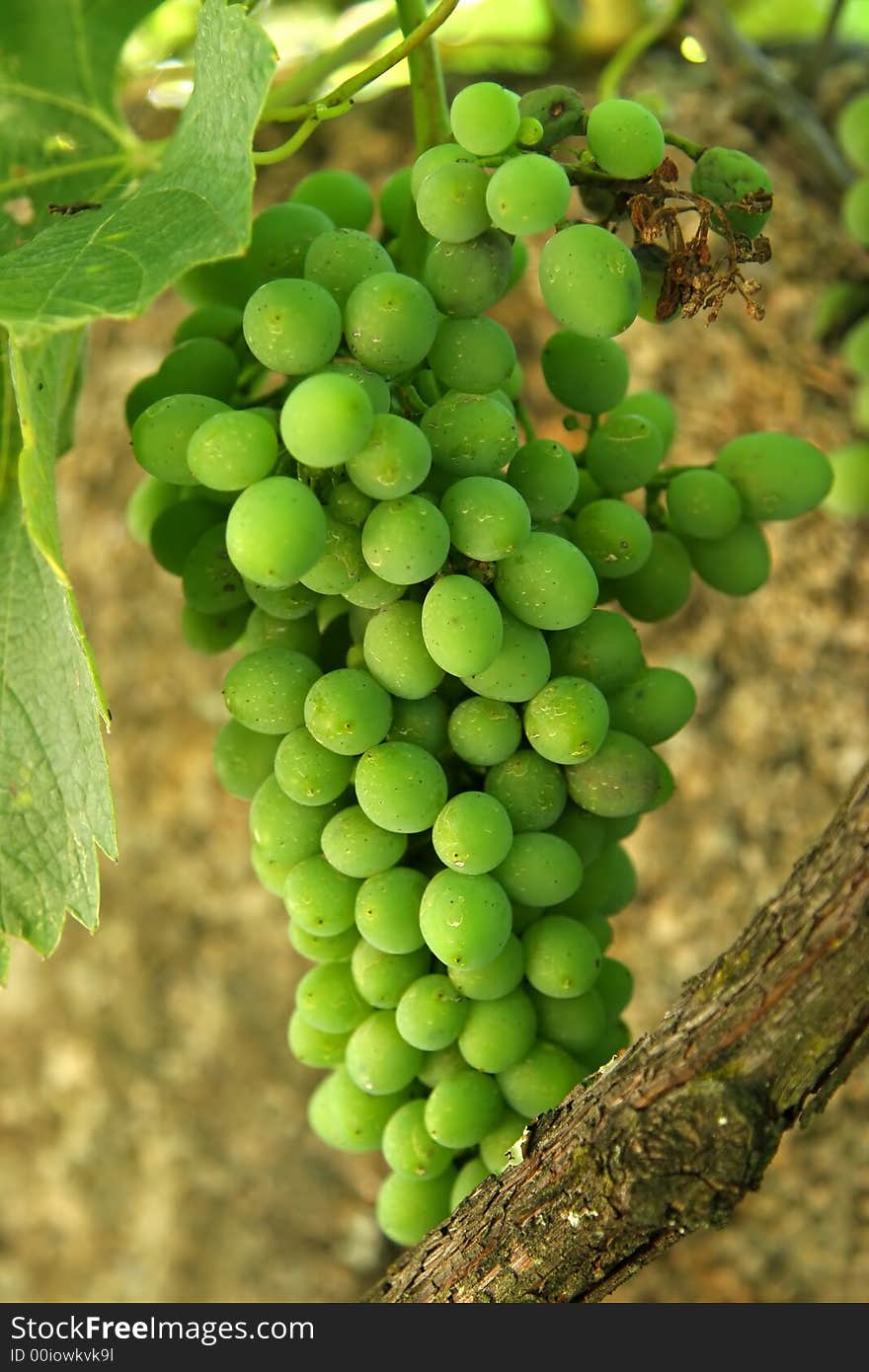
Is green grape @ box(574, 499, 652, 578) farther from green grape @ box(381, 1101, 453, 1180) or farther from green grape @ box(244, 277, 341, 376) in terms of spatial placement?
green grape @ box(381, 1101, 453, 1180)

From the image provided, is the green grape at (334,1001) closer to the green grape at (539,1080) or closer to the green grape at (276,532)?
the green grape at (539,1080)

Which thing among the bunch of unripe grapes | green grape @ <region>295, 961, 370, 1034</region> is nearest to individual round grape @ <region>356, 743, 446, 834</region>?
the bunch of unripe grapes

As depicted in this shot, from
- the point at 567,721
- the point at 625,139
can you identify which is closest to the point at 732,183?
the point at 625,139

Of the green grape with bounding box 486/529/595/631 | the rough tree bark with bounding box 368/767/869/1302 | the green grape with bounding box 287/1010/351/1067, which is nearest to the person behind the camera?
the rough tree bark with bounding box 368/767/869/1302

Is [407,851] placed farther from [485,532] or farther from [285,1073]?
[285,1073]

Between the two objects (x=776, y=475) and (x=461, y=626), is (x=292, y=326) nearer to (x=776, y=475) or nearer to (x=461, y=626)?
(x=461, y=626)

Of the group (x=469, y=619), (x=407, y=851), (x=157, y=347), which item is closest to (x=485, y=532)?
(x=469, y=619)
